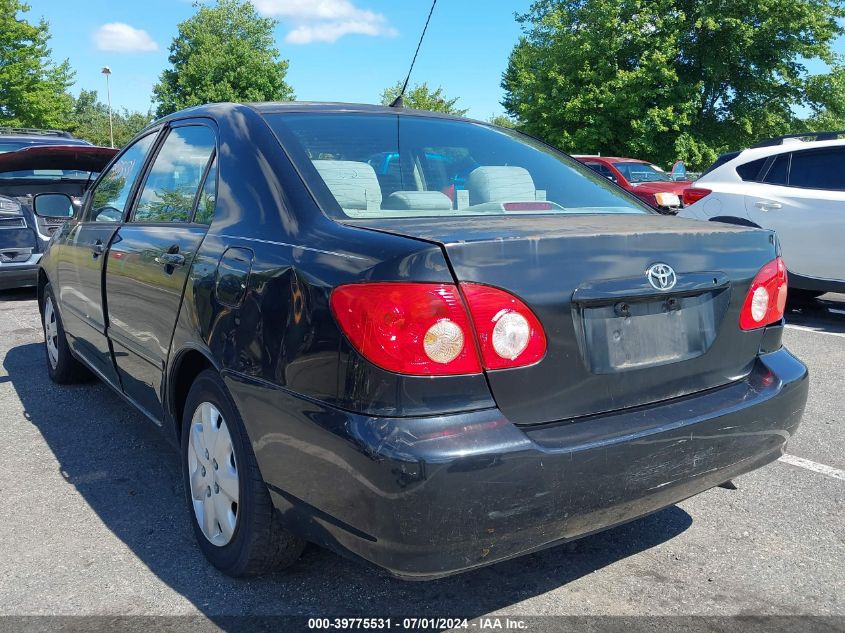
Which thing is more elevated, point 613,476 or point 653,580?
point 613,476

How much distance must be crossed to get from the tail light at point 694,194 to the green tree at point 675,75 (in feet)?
71.7

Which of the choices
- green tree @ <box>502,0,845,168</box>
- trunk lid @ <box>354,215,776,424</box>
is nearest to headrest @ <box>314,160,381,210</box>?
trunk lid @ <box>354,215,776,424</box>

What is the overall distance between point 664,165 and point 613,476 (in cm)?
3092

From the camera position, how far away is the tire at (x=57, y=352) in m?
4.75

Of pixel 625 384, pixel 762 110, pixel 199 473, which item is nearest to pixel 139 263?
pixel 199 473

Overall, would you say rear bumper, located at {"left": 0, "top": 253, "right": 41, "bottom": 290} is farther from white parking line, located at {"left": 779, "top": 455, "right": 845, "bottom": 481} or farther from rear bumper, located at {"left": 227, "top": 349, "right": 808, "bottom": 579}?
white parking line, located at {"left": 779, "top": 455, "right": 845, "bottom": 481}

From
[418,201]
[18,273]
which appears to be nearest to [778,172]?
[418,201]

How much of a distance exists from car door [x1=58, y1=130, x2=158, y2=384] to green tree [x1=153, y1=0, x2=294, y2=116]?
4471 centimetres

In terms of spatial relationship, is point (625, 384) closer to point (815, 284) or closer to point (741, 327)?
point (741, 327)

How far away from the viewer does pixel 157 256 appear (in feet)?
9.75

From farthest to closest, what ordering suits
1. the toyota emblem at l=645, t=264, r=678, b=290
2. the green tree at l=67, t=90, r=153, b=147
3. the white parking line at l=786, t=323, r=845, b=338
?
1. the green tree at l=67, t=90, r=153, b=147
2. the white parking line at l=786, t=323, r=845, b=338
3. the toyota emblem at l=645, t=264, r=678, b=290

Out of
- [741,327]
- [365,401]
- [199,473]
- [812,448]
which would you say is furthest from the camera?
[812,448]

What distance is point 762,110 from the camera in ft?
103

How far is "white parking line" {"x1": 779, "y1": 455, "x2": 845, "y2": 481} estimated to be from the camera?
356cm
